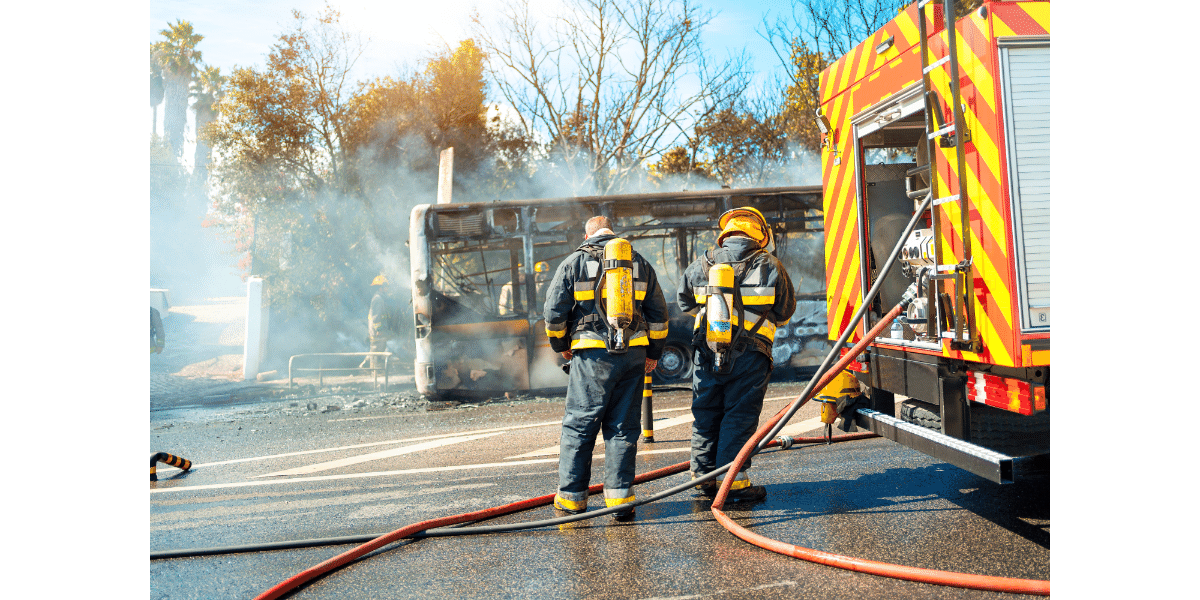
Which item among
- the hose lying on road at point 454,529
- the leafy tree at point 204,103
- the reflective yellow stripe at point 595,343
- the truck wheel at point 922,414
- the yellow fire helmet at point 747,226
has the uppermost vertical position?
the leafy tree at point 204,103

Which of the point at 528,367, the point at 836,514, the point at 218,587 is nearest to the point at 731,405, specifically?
the point at 836,514

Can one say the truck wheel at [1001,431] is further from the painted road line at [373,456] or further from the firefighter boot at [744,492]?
the painted road line at [373,456]

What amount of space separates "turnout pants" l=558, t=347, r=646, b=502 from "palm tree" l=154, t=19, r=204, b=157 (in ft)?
77.5

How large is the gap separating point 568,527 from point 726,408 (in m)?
1.12

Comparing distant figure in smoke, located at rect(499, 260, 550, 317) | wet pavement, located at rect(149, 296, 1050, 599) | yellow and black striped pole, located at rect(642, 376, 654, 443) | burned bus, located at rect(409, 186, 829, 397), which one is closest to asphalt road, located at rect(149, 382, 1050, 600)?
wet pavement, located at rect(149, 296, 1050, 599)

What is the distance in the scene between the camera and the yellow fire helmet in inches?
177

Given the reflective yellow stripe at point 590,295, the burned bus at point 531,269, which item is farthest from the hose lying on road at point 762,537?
the burned bus at point 531,269

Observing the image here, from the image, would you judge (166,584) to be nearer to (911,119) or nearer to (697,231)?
(911,119)

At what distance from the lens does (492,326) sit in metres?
9.81

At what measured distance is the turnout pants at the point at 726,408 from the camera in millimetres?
4302

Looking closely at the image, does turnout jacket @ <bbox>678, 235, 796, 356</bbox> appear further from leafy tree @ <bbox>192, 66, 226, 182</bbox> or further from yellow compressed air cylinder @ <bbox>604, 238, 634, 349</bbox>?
leafy tree @ <bbox>192, 66, 226, 182</bbox>

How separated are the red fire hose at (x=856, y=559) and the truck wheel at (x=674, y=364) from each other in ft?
20.2

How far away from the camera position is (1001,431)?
11.8ft

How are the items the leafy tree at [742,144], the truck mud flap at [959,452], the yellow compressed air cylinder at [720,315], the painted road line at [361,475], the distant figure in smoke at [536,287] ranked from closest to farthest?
the truck mud flap at [959,452] → the yellow compressed air cylinder at [720,315] → the painted road line at [361,475] → the distant figure in smoke at [536,287] → the leafy tree at [742,144]
